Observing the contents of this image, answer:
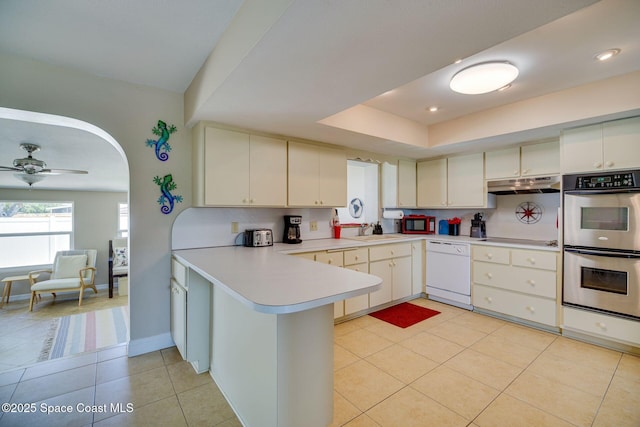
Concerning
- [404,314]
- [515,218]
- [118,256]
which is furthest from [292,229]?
[118,256]

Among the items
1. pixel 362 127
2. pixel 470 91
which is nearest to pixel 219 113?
pixel 362 127

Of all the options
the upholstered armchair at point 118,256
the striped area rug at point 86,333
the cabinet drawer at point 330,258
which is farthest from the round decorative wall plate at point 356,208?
the upholstered armchair at point 118,256

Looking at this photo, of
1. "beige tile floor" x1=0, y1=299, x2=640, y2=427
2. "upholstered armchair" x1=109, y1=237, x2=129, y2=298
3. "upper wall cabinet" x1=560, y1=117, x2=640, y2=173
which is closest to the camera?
"beige tile floor" x1=0, y1=299, x2=640, y2=427

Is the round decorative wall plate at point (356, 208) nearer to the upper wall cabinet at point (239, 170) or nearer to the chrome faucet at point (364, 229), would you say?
the chrome faucet at point (364, 229)

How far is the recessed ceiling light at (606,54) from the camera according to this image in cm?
193

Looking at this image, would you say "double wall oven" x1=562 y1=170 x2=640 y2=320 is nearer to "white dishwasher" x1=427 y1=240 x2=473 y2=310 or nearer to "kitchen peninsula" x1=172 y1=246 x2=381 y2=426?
"white dishwasher" x1=427 y1=240 x2=473 y2=310

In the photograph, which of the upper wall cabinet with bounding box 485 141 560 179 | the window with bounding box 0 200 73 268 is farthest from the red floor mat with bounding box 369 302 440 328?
the window with bounding box 0 200 73 268

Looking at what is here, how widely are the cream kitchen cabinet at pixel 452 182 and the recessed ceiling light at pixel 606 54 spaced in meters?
1.66

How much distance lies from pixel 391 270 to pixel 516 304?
142 centimetres

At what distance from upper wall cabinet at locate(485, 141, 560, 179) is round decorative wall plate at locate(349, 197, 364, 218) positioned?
5.91 ft

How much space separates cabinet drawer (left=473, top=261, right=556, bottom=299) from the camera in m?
2.87

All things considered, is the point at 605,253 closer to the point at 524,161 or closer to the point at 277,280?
the point at 524,161

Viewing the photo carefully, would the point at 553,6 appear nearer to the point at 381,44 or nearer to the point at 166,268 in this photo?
the point at 381,44

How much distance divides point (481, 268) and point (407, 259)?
2.93 feet
